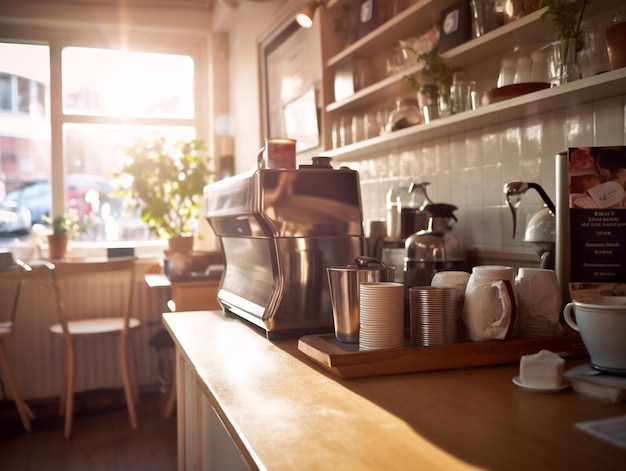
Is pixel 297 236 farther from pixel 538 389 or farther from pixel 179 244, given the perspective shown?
pixel 179 244

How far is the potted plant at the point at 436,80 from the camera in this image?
1995mm

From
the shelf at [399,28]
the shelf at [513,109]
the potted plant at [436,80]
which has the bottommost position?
the shelf at [513,109]

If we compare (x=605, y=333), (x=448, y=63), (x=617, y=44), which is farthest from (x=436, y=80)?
(x=605, y=333)

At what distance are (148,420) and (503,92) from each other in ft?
8.76

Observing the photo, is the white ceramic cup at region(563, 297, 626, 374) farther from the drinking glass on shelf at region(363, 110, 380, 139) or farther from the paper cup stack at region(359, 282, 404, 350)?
the drinking glass on shelf at region(363, 110, 380, 139)

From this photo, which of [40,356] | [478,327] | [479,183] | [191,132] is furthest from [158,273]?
[478,327]

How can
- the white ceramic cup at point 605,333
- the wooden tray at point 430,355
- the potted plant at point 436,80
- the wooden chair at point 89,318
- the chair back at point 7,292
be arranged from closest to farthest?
1. the white ceramic cup at point 605,333
2. the wooden tray at point 430,355
3. the potted plant at point 436,80
4. the wooden chair at point 89,318
5. the chair back at point 7,292

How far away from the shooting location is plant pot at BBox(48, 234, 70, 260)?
392 cm

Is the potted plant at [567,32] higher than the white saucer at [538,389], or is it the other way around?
the potted plant at [567,32]

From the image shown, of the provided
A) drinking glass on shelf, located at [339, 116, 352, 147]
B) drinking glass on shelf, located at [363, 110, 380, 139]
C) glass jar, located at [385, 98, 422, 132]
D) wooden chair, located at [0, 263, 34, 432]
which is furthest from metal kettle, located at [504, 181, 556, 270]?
wooden chair, located at [0, 263, 34, 432]

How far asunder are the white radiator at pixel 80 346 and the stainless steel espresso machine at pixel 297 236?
8.10 ft

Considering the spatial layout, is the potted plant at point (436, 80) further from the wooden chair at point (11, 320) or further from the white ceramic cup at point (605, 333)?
the wooden chair at point (11, 320)

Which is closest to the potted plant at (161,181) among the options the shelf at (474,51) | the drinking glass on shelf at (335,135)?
the drinking glass on shelf at (335,135)

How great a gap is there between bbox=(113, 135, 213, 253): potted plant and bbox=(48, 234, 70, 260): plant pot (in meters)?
0.47
